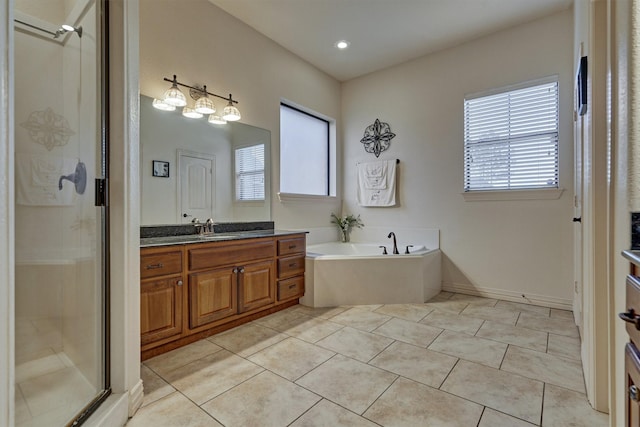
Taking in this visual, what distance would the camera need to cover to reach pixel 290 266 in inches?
118

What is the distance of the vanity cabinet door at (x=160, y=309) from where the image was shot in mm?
1941

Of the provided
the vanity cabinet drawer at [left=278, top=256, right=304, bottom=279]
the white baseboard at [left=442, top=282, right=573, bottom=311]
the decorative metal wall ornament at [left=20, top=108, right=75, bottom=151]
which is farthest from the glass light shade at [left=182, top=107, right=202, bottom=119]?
the white baseboard at [left=442, top=282, right=573, bottom=311]

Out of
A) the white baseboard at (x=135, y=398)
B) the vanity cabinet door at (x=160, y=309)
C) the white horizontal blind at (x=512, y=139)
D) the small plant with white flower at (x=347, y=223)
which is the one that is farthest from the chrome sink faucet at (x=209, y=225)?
the white horizontal blind at (x=512, y=139)

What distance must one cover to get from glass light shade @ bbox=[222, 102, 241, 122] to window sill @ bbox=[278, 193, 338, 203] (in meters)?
0.99

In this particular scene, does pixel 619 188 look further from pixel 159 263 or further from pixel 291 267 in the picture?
pixel 291 267

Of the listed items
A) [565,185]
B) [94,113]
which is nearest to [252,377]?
[94,113]

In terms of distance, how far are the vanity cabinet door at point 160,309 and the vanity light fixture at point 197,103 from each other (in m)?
1.46

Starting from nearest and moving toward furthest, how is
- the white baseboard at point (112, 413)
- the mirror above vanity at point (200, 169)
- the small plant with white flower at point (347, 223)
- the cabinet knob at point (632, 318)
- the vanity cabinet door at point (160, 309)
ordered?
1. the cabinet knob at point (632, 318)
2. the white baseboard at point (112, 413)
3. the vanity cabinet door at point (160, 309)
4. the mirror above vanity at point (200, 169)
5. the small plant with white flower at point (347, 223)

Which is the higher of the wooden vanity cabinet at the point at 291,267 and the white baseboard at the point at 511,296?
the wooden vanity cabinet at the point at 291,267

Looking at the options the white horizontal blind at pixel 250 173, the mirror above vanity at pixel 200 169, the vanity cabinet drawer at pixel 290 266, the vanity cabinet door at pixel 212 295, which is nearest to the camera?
the vanity cabinet door at pixel 212 295

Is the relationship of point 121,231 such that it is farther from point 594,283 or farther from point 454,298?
point 454,298

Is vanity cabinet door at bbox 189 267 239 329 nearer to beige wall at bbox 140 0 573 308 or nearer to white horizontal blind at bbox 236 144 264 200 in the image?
white horizontal blind at bbox 236 144 264 200

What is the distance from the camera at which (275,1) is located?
9.29 feet

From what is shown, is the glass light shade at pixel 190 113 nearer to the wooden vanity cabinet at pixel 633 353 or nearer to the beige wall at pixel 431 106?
the beige wall at pixel 431 106
